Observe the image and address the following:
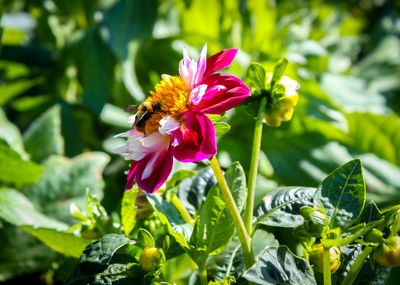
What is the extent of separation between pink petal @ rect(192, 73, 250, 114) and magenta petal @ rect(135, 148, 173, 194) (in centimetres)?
6

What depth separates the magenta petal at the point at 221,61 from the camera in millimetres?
421

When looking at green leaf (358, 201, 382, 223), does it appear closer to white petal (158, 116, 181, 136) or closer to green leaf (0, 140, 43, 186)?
white petal (158, 116, 181, 136)

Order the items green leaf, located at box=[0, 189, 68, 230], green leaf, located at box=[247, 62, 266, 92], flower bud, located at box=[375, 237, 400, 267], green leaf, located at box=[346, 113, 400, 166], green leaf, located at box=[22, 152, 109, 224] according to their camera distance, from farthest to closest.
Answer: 1. green leaf, located at box=[346, 113, 400, 166]
2. green leaf, located at box=[22, 152, 109, 224]
3. green leaf, located at box=[0, 189, 68, 230]
4. green leaf, located at box=[247, 62, 266, 92]
5. flower bud, located at box=[375, 237, 400, 267]

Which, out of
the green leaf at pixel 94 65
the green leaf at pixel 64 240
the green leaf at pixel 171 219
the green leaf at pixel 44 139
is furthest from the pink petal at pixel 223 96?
the green leaf at pixel 94 65

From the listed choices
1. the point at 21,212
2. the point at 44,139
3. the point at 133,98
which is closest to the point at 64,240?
the point at 21,212

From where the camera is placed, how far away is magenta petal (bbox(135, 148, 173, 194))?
1.25 ft

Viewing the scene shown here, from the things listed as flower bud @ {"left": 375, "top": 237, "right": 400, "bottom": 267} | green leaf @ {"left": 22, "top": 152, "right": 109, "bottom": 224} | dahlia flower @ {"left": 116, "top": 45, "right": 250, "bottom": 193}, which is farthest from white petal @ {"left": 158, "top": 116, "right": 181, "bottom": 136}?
green leaf @ {"left": 22, "top": 152, "right": 109, "bottom": 224}

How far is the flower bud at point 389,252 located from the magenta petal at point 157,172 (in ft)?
0.63

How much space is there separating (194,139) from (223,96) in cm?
5

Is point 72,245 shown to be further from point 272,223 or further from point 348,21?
point 348,21

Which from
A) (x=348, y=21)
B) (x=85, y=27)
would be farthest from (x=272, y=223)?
(x=348, y=21)

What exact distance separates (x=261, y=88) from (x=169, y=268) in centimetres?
28

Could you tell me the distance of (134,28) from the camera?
1158mm

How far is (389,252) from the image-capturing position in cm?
34
